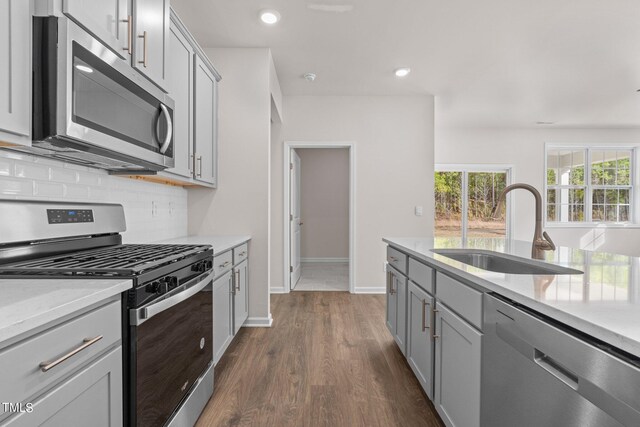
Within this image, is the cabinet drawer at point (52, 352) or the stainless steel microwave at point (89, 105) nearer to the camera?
the cabinet drawer at point (52, 352)

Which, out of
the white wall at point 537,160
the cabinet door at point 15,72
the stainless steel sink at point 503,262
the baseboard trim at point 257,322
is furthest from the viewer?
the white wall at point 537,160

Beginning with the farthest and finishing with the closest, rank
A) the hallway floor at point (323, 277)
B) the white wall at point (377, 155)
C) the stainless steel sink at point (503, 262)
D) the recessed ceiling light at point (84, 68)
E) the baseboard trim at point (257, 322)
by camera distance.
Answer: the hallway floor at point (323, 277)
the white wall at point (377, 155)
the baseboard trim at point (257, 322)
the stainless steel sink at point (503, 262)
the recessed ceiling light at point (84, 68)

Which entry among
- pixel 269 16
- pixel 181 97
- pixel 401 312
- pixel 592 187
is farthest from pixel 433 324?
pixel 592 187

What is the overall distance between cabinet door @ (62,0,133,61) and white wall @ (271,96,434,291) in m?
2.87

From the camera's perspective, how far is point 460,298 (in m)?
1.40

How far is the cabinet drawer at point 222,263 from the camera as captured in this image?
2.13 metres

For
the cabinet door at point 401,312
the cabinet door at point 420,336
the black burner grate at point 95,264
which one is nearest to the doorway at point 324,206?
the cabinet door at point 401,312

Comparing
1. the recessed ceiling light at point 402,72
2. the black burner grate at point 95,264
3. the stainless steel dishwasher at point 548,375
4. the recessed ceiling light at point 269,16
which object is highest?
the recessed ceiling light at point 402,72

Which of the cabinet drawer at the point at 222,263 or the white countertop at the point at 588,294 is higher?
the white countertop at the point at 588,294

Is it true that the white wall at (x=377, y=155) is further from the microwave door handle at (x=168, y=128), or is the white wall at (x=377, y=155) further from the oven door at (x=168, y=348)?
the oven door at (x=168, y=348)

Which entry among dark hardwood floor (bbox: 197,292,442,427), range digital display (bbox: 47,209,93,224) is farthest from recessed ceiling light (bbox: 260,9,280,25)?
dark hardwood floor (bbox: 197,292,442,427)

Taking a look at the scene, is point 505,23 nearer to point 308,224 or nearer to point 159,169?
point 159,169

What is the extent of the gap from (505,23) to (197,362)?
329 centimetres

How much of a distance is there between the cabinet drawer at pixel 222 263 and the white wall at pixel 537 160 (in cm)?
527
